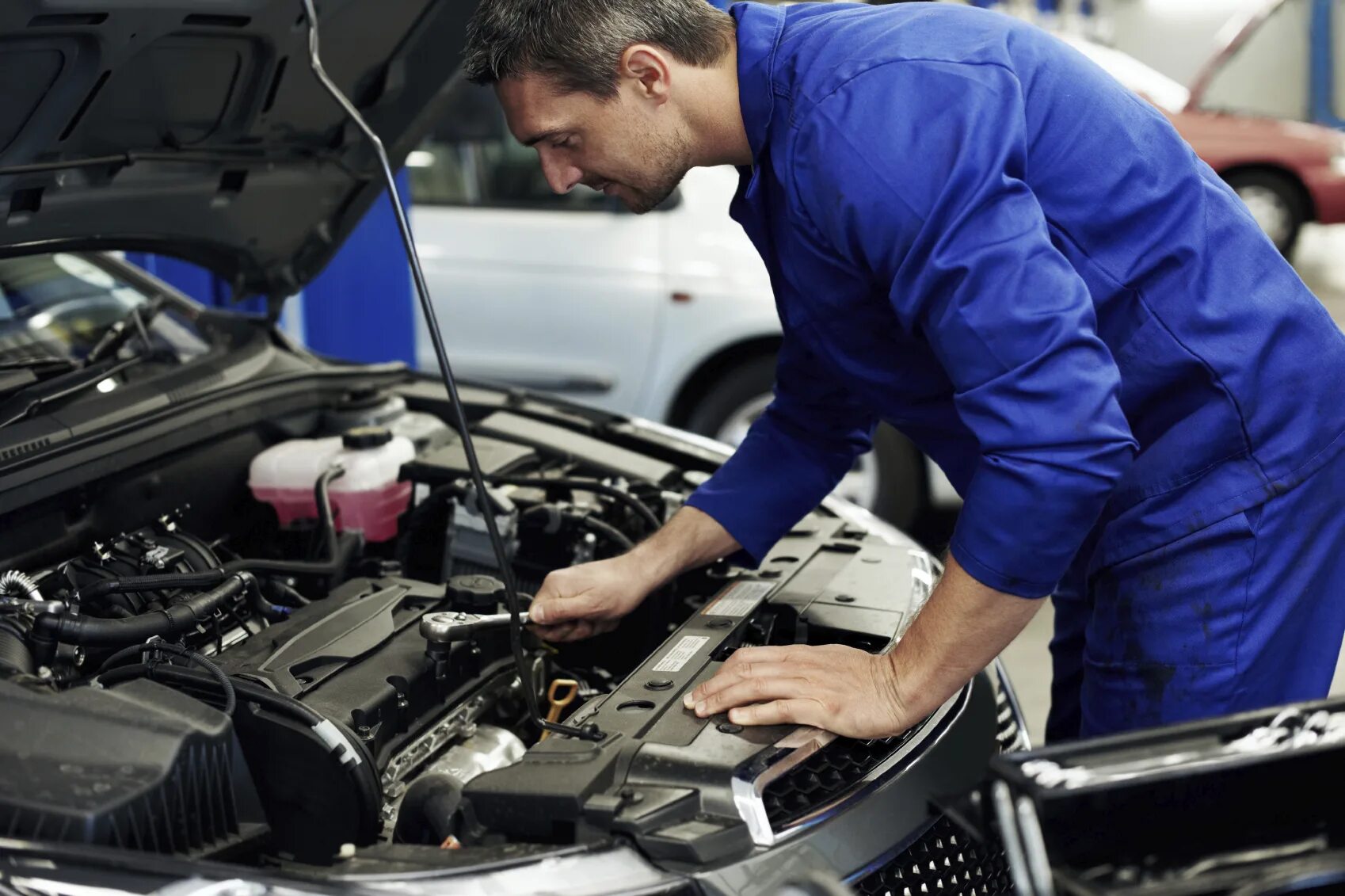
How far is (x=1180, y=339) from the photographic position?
1.52 metres

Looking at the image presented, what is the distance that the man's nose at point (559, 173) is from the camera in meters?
1.56

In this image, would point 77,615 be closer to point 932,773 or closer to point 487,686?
point 487,686

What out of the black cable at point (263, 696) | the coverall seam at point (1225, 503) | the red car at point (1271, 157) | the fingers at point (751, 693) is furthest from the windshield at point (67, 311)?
the red car at point (1271, 157)

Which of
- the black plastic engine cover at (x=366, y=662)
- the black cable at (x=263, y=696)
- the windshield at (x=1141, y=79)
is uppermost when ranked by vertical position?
the black cable at (x=263, y=696)

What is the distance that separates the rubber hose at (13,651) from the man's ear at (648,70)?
90 centimetres

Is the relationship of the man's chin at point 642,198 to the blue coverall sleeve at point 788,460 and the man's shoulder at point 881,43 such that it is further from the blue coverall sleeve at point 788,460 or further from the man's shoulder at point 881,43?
the blue coverall sleeve at point 788,460

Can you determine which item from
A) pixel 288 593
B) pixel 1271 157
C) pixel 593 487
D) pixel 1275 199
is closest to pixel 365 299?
pixel 593 487

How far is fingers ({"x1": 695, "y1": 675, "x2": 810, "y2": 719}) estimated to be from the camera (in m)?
1.49

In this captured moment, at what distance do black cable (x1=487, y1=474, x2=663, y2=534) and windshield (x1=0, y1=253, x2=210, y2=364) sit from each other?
0.66 m

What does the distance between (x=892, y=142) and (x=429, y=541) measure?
1105 millimetres

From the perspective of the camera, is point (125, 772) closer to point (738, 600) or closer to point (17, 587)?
point (17, 587)

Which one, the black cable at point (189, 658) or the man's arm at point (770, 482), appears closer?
the black cable at point (189, 658)

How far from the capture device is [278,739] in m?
1.45

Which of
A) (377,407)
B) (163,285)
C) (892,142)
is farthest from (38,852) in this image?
(163,285)
